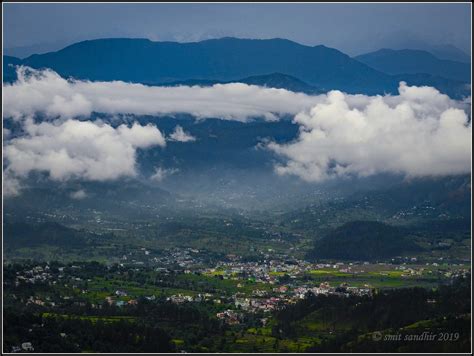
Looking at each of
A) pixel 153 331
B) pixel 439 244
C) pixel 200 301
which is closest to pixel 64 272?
pixel 200 301

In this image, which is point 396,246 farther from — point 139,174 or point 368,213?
point 139,174

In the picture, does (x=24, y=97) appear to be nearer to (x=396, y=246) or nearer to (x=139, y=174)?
(x=139, y=174)

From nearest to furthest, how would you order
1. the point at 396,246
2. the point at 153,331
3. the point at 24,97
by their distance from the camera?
the point at 153,331
the point at 396,246
the point at 24,97

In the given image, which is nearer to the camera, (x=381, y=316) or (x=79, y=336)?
(x=79, y=336)

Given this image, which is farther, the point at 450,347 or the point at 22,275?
the point at 22,275

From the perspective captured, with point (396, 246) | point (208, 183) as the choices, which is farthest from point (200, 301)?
point (208, 183)

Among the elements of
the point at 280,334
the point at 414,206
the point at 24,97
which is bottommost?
the point at 280,334

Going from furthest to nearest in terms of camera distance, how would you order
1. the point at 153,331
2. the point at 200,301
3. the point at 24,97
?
the point at 24,97 → the point at 200,301 → the point at 153,331

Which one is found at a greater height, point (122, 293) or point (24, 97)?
point (24, 97)

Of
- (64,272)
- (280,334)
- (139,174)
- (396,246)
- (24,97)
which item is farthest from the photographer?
(24,97)
